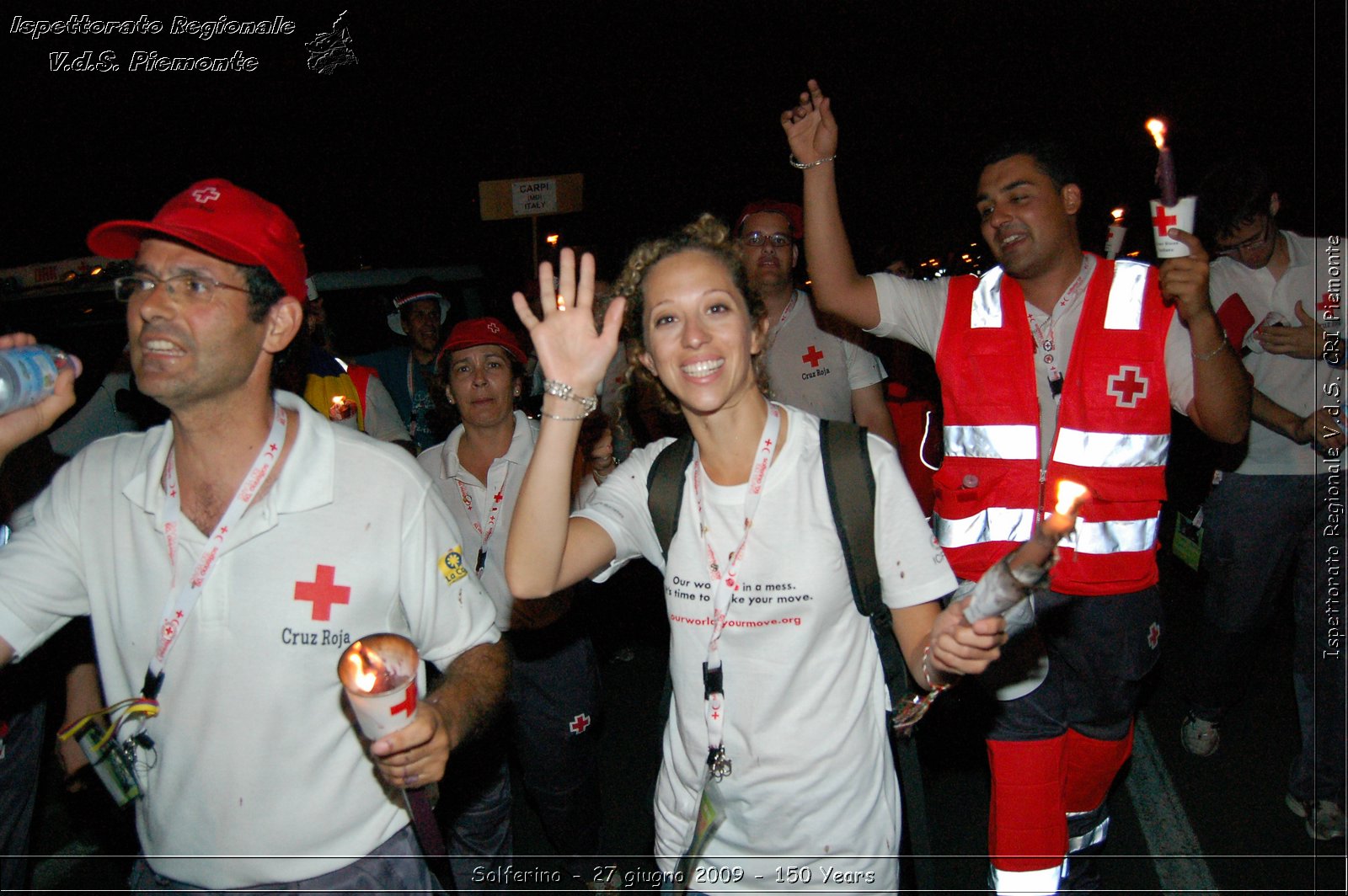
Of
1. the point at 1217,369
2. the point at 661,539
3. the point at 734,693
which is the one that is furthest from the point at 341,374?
the point at 1217,369

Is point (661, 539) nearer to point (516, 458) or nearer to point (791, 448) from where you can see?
point (791, 448)

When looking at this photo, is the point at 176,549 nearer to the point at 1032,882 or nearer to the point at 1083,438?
the point at 1083,438

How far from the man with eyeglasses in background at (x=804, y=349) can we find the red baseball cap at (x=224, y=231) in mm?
2820

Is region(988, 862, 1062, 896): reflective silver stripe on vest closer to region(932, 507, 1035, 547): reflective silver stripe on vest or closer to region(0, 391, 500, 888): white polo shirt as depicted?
region(932, 507, 1035, 547): reflective silver stripe on vest

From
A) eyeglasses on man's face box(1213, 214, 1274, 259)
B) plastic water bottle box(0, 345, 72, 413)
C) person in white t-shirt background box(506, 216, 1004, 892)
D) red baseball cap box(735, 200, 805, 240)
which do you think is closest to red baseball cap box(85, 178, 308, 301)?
plastic water bottle box(0, 345, 72, 413)

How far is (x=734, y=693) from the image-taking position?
2240 millimetres

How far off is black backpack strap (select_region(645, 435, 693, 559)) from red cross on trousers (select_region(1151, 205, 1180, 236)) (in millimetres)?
1884

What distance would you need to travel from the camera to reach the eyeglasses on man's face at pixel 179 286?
2.21 m

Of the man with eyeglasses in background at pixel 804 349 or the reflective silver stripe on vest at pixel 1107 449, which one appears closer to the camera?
the reflective silver stripe on vest at pixel 1107 449

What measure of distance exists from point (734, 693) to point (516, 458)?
1.93 metres

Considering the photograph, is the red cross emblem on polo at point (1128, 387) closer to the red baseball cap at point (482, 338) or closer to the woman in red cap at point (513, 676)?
the woman in red cap at point (513, 676)

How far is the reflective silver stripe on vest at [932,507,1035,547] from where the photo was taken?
3309 mm

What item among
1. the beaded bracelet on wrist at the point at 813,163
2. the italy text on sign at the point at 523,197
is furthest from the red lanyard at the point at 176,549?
the italy text on sign at the point at 523,197

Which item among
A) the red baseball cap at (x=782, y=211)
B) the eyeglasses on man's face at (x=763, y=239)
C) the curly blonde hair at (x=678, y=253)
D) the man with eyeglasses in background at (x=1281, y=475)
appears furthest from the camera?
the red baseball cap at (x=782, y=211)
